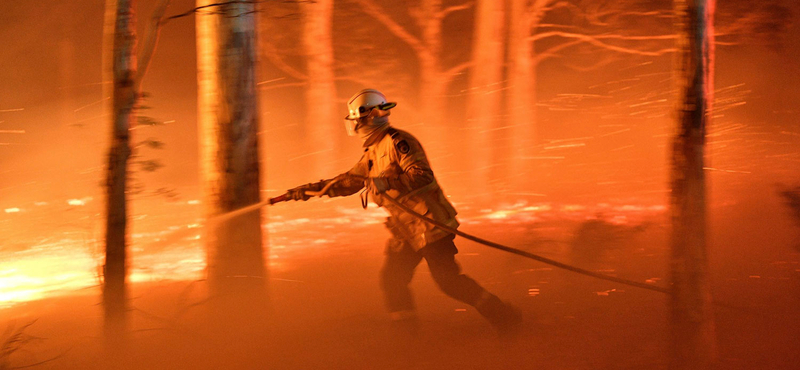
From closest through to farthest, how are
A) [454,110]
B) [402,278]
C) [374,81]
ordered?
[402,278], [374,81], [454,110]

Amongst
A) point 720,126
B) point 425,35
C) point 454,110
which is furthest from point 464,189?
point 720,126

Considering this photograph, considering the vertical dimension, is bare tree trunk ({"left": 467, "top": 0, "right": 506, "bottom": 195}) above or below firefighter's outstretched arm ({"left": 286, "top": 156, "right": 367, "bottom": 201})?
above

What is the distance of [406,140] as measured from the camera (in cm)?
477

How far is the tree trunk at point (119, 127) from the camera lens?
4.62 meters

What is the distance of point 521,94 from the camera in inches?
690

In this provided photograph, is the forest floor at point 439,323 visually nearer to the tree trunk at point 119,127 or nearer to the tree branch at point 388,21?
the tree trunk at point 119,127

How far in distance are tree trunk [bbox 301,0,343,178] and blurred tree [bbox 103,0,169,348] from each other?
34.6 feet

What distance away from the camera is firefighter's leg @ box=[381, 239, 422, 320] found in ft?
16.7

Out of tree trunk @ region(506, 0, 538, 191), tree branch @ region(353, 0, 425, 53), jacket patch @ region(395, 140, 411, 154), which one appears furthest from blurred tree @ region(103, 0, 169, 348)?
tree trunk @ region(506, 0, 538, 191)

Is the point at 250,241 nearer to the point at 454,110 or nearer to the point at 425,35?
the point at 425,35

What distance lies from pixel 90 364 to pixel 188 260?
5.23 metres

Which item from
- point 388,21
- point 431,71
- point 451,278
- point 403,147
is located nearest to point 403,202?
point 403,147

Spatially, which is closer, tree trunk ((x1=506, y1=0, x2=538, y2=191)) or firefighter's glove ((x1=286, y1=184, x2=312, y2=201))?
firefighter's glove ((x1=286, y1=184, x2=312, y2=201))

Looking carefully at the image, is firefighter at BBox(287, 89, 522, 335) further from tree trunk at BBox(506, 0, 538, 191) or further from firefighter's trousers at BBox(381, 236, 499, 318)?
tree trunk at BBox(506, 0, 538, 191)
